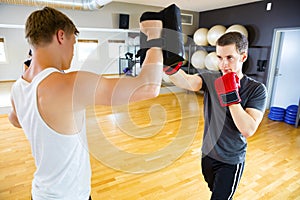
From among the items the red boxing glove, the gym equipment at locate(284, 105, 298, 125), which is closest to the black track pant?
the red boxing glove

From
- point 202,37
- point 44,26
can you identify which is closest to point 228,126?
point 44,26

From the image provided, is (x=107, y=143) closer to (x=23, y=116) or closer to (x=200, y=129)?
(x=200, y=129)

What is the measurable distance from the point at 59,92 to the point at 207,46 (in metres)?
6.20

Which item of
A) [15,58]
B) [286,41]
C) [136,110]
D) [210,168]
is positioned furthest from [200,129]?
[15,58]

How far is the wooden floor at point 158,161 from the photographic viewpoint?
2.17m

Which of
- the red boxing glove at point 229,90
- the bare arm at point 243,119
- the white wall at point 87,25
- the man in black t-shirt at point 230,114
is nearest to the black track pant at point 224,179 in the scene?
the man in black t-shirt at point 230,114

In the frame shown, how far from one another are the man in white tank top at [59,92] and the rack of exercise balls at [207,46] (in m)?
4.84

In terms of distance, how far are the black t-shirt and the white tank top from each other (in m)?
0.83

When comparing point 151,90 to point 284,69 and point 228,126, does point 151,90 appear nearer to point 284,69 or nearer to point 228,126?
point 228,126

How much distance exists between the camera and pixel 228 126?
131 centimetres

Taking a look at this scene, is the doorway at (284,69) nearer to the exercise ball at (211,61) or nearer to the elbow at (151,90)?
the exercise ball at (211,61)

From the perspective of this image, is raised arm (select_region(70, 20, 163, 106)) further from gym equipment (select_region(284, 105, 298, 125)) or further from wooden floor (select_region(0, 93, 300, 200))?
gym equipment (select_region(284, 105, 298, 125))

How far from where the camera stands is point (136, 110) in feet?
16.1

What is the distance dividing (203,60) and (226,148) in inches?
192
